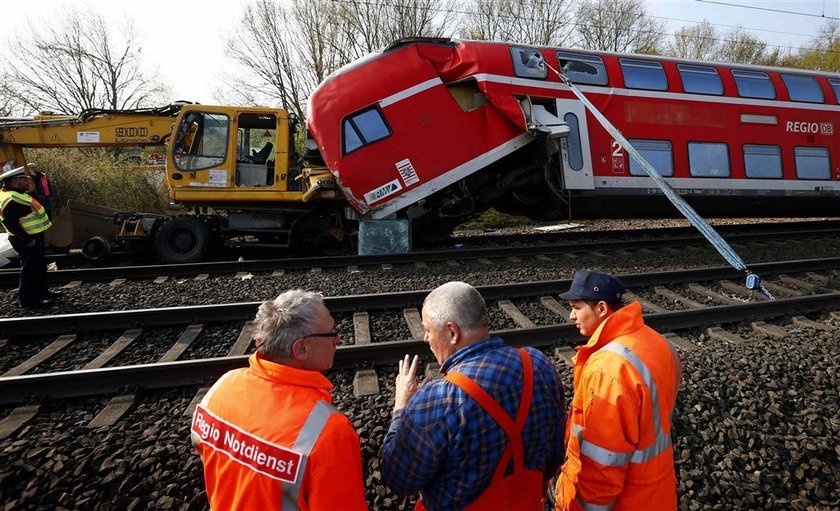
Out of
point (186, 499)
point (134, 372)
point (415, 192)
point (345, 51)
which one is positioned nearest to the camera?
point (186, 499)

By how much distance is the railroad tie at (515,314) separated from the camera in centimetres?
503

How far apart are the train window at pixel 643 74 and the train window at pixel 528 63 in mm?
1842

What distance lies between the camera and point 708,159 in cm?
949

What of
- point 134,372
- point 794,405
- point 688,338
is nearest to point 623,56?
point 688,338

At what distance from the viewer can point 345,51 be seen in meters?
23.2

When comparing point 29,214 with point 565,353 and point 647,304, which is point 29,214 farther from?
point 647,304

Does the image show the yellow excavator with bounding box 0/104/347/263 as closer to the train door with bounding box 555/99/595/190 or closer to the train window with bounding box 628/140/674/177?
the train door with bounding box 555/99/595/190

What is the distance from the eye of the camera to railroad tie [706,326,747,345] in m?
4.68

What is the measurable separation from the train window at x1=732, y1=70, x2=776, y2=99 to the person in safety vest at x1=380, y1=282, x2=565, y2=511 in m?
10.9

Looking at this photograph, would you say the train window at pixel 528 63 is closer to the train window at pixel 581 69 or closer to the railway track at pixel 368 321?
the train window at pixel 581 69

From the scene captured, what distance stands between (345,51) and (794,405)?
23592 millimetres

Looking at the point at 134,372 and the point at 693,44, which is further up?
the point at 693,44

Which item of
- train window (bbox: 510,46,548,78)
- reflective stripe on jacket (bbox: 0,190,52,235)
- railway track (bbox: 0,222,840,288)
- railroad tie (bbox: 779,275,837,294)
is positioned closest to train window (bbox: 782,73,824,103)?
railway track (bbox: 0,222,840,288)

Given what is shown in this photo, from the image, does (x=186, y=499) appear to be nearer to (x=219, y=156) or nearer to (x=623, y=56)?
(x=219, y=156)
